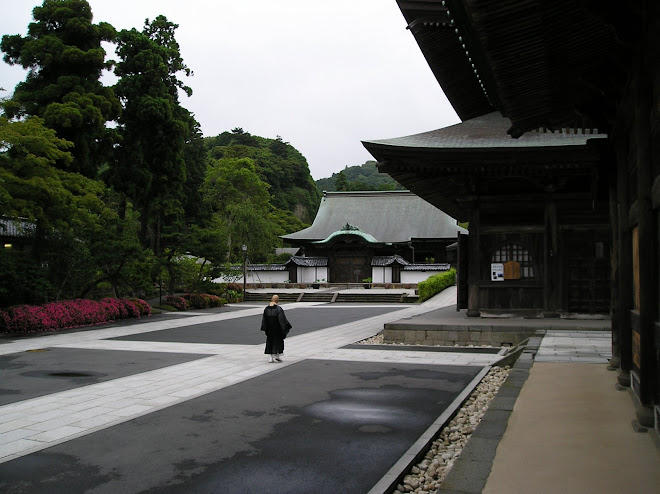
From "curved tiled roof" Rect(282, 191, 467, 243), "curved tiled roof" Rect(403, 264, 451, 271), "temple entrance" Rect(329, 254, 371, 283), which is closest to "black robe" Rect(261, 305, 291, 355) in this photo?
"curved tiled roof" Rect(403, 264, 451, 271)

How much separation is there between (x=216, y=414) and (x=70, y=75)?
1909 cm

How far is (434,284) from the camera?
32.7 metres

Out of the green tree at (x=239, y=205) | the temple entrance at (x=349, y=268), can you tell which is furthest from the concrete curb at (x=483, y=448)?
the green tree at (x=239, y=205)

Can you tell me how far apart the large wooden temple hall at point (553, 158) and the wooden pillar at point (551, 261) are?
3 cm

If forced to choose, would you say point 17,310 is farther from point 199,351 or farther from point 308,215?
point 308,215

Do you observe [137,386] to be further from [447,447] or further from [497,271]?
[497,271]

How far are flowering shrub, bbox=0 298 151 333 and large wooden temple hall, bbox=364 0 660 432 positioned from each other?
37.1ft

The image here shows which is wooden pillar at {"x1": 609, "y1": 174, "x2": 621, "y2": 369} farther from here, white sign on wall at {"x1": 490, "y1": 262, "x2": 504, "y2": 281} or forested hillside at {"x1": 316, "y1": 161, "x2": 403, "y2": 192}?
forested hillside at {"x1": 316, "y1": 161, "x2": 403, "y2": 192}

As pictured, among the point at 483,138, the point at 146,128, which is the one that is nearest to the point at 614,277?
the point at 483,138

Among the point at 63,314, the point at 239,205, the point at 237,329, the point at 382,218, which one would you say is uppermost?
the point at 239,205

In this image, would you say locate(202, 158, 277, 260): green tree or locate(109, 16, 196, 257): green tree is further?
locate(202, 158, 277, 260): green tree

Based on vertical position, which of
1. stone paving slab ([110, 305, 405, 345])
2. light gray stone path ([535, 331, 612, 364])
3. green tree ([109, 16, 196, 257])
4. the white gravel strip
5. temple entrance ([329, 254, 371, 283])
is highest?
green tree ([109, 16, 196, 257])

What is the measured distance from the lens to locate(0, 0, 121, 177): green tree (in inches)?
808

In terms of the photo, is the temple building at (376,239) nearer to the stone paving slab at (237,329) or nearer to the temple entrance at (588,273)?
the stone paving slab at (237,329)
